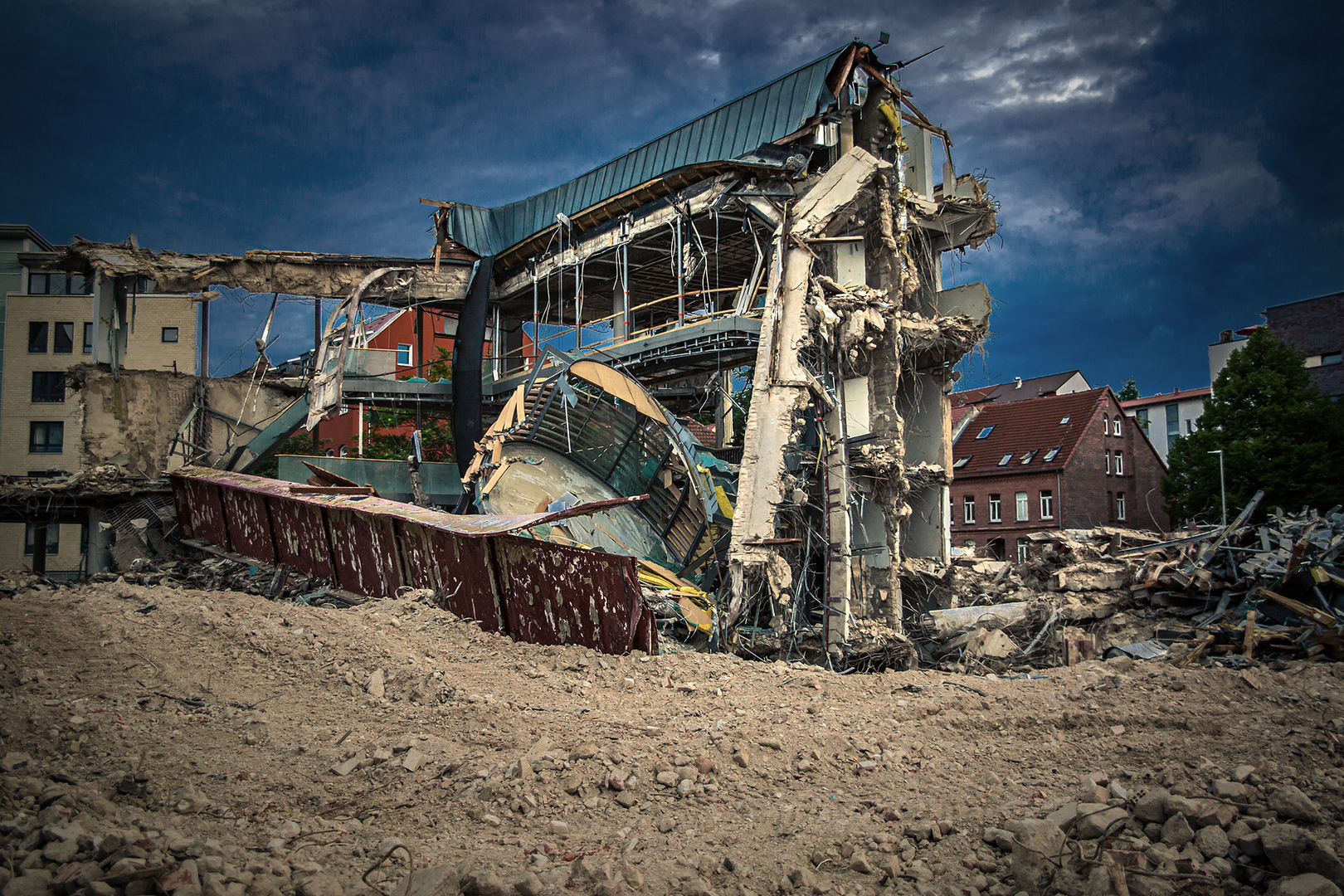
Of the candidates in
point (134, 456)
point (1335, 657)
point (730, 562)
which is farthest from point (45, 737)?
point (134, 456)

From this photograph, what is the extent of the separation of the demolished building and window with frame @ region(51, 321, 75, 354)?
15.8 meters

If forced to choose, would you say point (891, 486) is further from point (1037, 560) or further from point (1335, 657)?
point (1335, 657)

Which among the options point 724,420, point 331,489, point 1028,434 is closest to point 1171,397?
point 1028,434

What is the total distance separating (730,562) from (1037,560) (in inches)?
325

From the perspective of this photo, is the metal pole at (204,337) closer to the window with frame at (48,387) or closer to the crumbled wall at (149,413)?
the crumbled wall at (149,413)

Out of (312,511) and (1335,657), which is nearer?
(1335,657)

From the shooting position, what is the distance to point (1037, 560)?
51.5ft

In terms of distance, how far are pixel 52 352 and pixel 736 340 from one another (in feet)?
109

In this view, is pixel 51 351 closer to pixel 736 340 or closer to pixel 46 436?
pixel 46 436

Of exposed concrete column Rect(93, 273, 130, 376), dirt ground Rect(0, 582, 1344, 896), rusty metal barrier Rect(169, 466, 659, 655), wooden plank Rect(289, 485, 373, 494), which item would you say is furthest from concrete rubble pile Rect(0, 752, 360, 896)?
exposed concrete column Rect(93, 273, 130, 376)

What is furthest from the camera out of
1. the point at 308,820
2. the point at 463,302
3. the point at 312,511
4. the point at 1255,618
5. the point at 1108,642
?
the point at 463,302

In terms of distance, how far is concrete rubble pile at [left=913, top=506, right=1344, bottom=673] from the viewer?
902 centimetres

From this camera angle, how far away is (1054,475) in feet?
114

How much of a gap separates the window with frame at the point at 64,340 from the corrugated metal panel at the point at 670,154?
21539 millimetres
